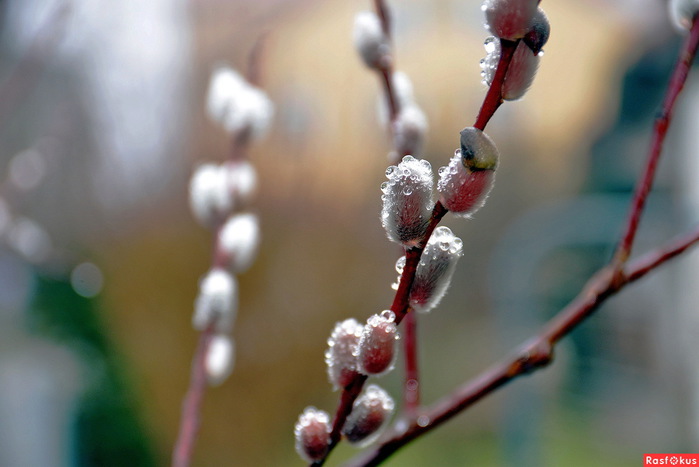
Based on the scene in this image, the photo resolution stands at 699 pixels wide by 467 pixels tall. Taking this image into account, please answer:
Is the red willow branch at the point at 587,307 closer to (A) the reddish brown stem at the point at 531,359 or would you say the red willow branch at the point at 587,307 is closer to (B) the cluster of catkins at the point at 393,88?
(A) the reddish brown stem at the point at 531,359

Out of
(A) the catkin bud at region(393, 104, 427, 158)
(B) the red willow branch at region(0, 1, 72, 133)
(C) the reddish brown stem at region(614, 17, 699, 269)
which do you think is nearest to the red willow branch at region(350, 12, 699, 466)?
(C) the reddish brown stem at region(614, 17, 699, 269)

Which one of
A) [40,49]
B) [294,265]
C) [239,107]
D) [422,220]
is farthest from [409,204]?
[294,265]

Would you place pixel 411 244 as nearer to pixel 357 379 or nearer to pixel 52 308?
pixel 357 379

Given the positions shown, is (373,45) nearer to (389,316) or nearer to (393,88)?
(393,88)

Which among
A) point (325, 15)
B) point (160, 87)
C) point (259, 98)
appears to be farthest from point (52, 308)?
point (259, 98)

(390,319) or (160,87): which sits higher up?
(160,87)

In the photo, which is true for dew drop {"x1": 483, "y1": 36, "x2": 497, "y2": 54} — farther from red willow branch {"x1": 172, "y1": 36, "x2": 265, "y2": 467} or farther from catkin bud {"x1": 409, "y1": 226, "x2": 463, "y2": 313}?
red willow branch {"x1": 172, "y1": 36, "x2": 265, "y2": 467}

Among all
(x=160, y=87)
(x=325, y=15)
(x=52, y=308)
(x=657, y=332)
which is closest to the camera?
(x=160, y=87)
